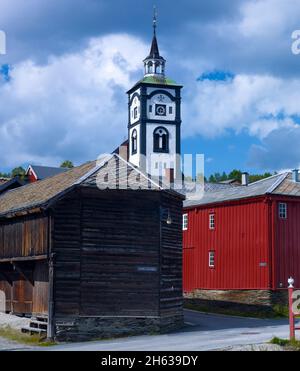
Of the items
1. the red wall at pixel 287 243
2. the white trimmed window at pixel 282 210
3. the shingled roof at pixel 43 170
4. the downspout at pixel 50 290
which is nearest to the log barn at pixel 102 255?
the downspout at pixel 50 290

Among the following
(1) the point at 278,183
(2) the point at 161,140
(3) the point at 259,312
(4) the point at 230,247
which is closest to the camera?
(3) the point at 259,312

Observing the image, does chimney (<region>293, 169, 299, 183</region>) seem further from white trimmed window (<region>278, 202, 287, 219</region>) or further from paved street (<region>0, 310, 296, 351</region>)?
paved street (<region>0, 310, 296, 351</region>)

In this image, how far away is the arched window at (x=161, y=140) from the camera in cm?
9600

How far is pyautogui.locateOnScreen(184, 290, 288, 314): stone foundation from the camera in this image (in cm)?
3994

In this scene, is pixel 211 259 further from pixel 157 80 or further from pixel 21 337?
pixel 157 80

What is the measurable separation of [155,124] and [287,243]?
57213mm

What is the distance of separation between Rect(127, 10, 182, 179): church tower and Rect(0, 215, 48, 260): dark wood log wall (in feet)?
193

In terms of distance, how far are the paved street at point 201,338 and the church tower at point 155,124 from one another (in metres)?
60.0

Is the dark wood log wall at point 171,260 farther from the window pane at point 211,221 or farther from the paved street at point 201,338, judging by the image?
the window pane at point 211,221

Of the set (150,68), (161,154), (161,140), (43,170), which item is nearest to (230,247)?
(43,170)

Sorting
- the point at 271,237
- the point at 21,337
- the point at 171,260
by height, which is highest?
the point at 271,237

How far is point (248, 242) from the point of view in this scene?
1667 inches

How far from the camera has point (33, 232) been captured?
31172 millimetres
